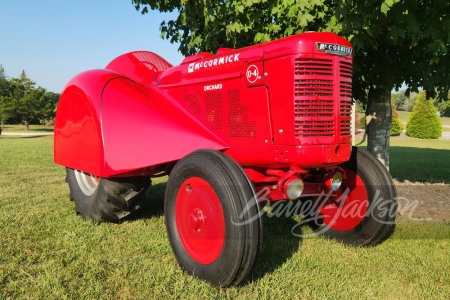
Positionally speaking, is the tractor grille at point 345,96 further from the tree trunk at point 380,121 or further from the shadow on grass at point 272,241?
the tree trunk at point 380,121

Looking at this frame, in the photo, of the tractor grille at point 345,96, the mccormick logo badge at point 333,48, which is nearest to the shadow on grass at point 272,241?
the tractor grille at point 345,96

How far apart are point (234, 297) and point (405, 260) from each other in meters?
1.73

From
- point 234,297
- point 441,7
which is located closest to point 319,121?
point 234,297

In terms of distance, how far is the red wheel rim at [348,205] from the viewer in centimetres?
342

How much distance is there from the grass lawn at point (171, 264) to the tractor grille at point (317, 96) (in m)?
1.19

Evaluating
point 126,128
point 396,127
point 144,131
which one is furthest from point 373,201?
point 396,127

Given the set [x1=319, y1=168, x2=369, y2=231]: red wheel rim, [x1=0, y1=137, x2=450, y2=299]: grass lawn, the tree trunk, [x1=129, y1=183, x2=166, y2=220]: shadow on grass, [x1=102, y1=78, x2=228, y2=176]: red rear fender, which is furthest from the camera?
the tree trunk

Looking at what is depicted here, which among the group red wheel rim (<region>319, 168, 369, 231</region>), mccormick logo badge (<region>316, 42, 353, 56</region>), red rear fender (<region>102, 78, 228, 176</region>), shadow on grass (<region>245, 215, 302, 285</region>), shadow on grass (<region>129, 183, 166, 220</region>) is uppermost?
mccormick logo badge (<region>316, 42, 353, 56</region>)

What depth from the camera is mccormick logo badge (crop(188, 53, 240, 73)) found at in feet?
9.93

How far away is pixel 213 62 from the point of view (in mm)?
3203

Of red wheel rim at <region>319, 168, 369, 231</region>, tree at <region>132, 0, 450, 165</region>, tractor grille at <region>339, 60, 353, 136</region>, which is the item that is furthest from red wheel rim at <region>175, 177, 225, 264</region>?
tree at <region>132, 0, 450, 165</region>

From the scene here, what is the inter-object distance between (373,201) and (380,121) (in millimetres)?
2954

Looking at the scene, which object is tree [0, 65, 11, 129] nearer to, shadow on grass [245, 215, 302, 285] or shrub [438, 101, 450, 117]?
shadow on grass [245, 215, 302, 285]

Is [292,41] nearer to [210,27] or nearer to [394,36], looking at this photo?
[394,36]
